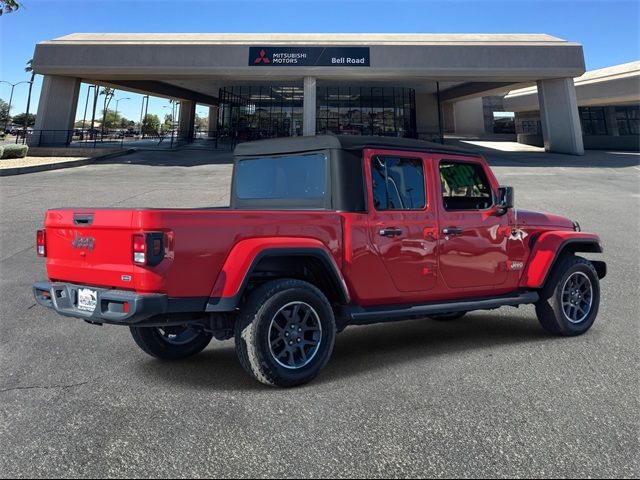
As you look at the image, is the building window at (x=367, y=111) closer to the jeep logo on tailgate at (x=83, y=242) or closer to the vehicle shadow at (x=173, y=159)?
Answer: the vehicle shadow at (x=173, y=159)

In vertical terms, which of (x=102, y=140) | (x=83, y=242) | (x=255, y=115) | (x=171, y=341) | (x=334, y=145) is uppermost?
(x=255, y=115)

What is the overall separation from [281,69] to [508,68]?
14.6 m

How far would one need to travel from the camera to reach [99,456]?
104 inches

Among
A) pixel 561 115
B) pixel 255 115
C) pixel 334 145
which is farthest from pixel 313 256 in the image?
pixel 255 115

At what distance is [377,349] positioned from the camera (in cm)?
456

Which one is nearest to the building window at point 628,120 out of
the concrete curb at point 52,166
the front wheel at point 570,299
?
the concrete curb at point 52,166

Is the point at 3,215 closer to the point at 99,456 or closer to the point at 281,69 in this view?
the point at 99,456

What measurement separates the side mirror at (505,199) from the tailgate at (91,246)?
3404 mm

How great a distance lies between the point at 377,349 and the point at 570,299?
7.20 feet

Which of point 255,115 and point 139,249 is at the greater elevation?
point 255,115

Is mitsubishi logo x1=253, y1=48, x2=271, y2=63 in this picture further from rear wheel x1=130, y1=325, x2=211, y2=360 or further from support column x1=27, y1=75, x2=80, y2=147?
rear wheel x1=130, y1=325, x2=211, y2=360

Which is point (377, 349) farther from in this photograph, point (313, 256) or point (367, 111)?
point (367, 111)

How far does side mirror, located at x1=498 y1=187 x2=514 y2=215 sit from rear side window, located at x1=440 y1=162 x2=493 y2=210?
144 millimetres

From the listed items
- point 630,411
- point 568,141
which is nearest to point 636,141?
point 568,141
